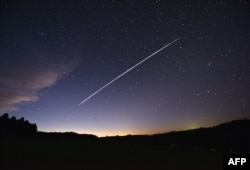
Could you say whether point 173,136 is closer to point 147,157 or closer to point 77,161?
point 147,157

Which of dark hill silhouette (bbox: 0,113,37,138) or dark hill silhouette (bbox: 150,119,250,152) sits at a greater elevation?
dark hill silhouette (bbox: 0,113,37,138)

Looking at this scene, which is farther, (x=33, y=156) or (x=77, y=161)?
(x=33, y=156)

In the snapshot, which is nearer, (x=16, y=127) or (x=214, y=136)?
(x=214, y=136)

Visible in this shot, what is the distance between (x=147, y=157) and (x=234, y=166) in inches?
374

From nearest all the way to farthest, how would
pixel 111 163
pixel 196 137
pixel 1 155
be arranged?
pixel 111 163 < pixel 1 155 < pixel 196 137

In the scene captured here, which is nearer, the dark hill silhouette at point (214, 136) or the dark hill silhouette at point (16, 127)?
the dark hill silhouette at point (214, 136)

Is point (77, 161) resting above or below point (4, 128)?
below

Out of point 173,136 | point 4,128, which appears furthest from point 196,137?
point 4,128

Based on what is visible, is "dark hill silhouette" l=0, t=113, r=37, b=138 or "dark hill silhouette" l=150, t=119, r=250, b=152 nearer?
"dark hill silhouette" l=150, t=119, r=250, b=152

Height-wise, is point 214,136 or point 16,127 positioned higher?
point 16,127

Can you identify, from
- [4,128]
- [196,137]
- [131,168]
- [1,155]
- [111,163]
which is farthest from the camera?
[4,128]

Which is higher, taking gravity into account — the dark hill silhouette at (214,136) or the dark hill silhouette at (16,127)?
the dark hill silhouette at (16,127)

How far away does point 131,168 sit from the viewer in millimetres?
13023

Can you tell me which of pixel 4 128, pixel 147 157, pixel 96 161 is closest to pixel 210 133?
pixel 147 157
